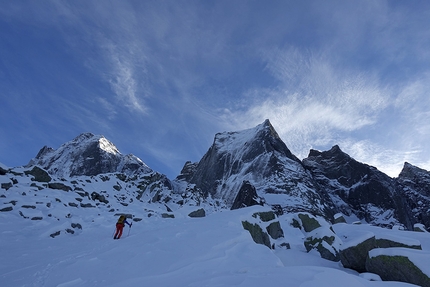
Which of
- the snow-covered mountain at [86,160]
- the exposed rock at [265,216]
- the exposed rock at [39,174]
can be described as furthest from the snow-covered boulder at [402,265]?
the snow-covered mountain at [86,160]

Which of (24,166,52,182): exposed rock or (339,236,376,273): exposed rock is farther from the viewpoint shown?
(24,166,52,182): exposed rock

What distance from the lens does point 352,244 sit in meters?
11.9

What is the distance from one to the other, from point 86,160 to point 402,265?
12386 cm

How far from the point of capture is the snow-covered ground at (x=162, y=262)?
5345mm

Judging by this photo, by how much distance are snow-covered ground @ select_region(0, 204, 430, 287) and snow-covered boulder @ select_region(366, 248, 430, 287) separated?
2.49ft

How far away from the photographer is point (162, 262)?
25.0ft

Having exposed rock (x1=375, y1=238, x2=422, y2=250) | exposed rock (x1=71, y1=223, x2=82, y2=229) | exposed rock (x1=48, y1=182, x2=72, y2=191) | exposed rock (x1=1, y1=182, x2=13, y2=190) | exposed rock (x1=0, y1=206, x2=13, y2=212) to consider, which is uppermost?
exposed rock (x1=48, y1=182, x2=72, y2=191)

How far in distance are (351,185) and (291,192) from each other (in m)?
60.2

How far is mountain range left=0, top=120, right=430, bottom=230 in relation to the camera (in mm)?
81938

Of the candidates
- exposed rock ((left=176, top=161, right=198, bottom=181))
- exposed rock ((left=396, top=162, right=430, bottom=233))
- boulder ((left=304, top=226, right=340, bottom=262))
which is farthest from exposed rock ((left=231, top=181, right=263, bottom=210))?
exposed rock ((left=176, top=161, right=198, bottom=181))

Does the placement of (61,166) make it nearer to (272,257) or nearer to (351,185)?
(272,257)

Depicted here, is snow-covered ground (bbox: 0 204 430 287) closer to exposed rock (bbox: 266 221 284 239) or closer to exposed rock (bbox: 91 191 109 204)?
exposed rock (bbox: 266 221 284 239)

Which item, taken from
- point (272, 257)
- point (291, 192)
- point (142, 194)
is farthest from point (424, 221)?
point (272, 257)

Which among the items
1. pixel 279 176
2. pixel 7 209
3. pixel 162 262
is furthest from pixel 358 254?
pixel 279 176
